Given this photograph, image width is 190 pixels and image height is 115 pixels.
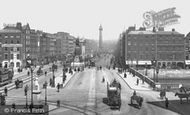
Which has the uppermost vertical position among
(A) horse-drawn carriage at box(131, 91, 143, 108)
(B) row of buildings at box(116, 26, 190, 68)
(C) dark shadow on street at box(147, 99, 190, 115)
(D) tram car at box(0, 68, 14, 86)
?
(B) row of buildings at box(116, 26, 190, 68)

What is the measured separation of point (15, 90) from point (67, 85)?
10.8 metres

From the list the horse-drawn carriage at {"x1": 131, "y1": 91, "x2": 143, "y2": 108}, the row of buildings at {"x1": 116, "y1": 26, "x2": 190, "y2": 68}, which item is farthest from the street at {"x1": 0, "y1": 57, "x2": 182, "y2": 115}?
the row of buildings at {"x1": 116, "y1": 26, "x2": 190, "y2": 68}

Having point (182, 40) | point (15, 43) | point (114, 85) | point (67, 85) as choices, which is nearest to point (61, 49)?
point (15, 43)

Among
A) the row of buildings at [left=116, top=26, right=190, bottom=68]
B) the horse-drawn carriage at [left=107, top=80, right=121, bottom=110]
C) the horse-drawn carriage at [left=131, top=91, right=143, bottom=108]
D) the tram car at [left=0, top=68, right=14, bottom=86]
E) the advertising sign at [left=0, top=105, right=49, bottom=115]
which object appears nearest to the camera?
the advertising sign at [left=0, top=105, right=49, bottom=115]

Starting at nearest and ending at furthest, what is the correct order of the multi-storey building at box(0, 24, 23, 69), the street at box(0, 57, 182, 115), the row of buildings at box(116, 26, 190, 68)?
the street at box(0, 57, 182, 115) < the multi-storey building at box(0, 24, 23, 69) < the row of buildings at box(116, 26, 190, 68)

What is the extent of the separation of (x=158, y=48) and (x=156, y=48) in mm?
743

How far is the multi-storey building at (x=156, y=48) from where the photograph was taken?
335 ft

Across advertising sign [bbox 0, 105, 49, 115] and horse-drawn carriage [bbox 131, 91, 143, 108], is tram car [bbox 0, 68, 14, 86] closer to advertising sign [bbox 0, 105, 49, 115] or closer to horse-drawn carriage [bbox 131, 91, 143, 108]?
advertising sign [bbox 0, 105, 49, 115]

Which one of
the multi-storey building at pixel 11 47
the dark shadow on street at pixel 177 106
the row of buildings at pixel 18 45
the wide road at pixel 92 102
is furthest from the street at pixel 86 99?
the multi-storey building at pixel 11 47

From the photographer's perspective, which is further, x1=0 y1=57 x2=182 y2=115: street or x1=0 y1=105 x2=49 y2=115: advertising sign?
x1=0 y1=57 x2=182 y2=115: street

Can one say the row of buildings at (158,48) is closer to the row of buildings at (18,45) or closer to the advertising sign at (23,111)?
the row of buildings at (18,45)

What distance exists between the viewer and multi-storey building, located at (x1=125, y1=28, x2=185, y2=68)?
102250mm

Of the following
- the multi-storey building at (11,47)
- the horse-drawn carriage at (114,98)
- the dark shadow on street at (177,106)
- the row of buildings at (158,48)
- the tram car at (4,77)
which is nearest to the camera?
the dark shadow on street at (177,106)

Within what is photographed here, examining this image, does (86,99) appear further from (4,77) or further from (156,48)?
(156,48)
